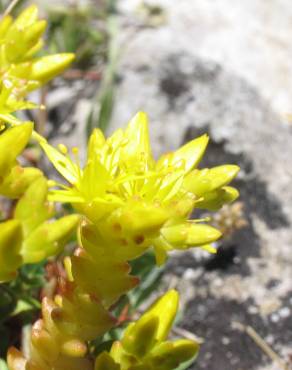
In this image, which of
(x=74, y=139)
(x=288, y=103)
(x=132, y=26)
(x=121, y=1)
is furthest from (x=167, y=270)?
(x=121, y=1)

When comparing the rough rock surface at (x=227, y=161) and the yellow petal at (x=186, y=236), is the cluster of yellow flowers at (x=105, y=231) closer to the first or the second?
the yellow petal at (x=186, y=236)

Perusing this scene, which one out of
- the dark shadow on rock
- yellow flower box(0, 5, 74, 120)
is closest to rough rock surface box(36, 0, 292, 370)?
the dark shadow on rock

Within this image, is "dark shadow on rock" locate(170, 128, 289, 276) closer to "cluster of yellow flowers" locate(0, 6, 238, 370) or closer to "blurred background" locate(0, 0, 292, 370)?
"blurred background" locate(0, 0, 292, 370)

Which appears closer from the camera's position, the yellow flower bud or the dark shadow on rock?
the yellow flower bud

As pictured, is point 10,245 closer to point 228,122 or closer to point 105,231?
point 105,231

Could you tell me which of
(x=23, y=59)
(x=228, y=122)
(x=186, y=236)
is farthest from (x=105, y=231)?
(x=228, y=122)

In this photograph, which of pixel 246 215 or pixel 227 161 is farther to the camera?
pixel 227 161

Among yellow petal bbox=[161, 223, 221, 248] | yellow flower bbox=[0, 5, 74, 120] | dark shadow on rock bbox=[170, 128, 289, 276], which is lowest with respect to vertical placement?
dark shadow on rock bbox=[170, 128, 289, 276]
